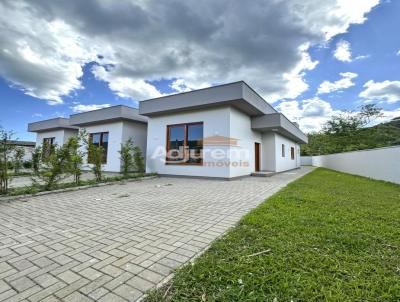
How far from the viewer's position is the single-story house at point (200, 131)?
9.15 metres

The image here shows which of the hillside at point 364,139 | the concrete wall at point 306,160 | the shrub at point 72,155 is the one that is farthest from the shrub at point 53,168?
the concrete wall at point 306,160

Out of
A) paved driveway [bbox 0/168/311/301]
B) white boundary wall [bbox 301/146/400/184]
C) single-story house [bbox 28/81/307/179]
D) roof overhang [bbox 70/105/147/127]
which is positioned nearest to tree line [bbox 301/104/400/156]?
white boundary wall [bbox 301/146/400/184]

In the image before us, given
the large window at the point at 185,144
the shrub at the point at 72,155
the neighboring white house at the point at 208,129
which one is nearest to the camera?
the shrub at the point at 72,155

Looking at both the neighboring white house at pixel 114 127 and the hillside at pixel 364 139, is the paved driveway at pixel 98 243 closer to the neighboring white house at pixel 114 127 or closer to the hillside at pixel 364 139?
the neighboring white house at pixel 114 127

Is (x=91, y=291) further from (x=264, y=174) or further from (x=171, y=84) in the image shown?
(x=171, y=84)

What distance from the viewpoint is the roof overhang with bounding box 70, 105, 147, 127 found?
1185 cm

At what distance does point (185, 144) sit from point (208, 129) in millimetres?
1549

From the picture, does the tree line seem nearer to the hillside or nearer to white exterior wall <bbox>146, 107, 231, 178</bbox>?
the hillside

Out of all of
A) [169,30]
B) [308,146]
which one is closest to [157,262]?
[169,30]

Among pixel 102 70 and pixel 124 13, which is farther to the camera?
pixel 102 70

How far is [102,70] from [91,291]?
38.3ft

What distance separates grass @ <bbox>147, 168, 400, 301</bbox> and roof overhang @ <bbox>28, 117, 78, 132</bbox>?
17353mm

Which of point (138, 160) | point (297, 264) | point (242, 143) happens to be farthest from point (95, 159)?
point (297, 264)

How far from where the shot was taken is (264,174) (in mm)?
11031
